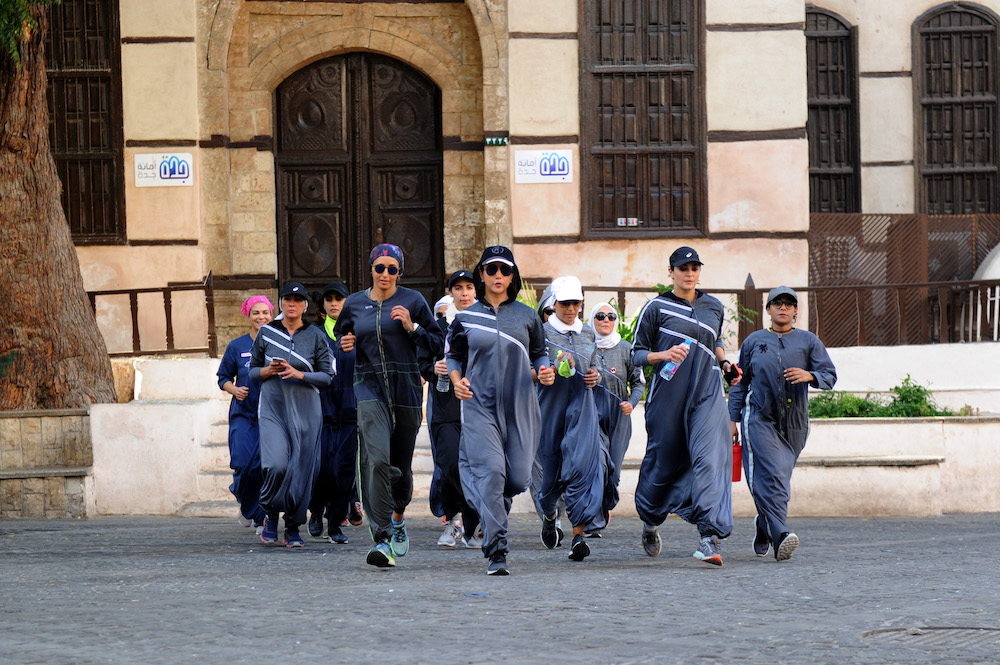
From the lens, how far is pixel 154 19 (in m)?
15.6

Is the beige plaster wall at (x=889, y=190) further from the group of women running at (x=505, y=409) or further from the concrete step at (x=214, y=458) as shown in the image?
the concrete step at (x=214, y=458)

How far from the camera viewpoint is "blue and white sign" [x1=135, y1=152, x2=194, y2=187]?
51.4ft

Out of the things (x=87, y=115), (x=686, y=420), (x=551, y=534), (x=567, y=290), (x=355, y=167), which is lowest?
(x=551, y=534)

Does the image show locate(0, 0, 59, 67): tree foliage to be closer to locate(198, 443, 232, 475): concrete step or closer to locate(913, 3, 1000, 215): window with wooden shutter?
locate(198, 443, 232, 475): concrete step

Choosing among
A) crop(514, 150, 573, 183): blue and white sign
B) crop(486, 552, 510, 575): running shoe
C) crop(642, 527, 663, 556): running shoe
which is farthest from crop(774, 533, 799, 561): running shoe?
crop(514, 150, 573, 183): blue and white sign

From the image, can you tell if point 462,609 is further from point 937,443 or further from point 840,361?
point 840,361

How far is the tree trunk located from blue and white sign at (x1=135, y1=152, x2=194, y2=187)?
247 centimetres

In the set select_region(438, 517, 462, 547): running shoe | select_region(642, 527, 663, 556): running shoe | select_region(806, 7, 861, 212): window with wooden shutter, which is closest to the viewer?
select_region(642, 527, 663, 556): running shoe

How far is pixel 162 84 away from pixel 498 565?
939 cm

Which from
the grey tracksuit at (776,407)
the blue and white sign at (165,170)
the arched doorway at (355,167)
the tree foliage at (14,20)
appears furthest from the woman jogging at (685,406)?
the blue and white sign at (165,170)

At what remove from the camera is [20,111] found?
1288cm

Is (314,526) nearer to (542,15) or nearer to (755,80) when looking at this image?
(542,15)

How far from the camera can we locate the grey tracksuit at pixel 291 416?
31.6 feet

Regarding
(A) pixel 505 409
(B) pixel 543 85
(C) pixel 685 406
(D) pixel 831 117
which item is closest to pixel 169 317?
(B) pixel 543 85
